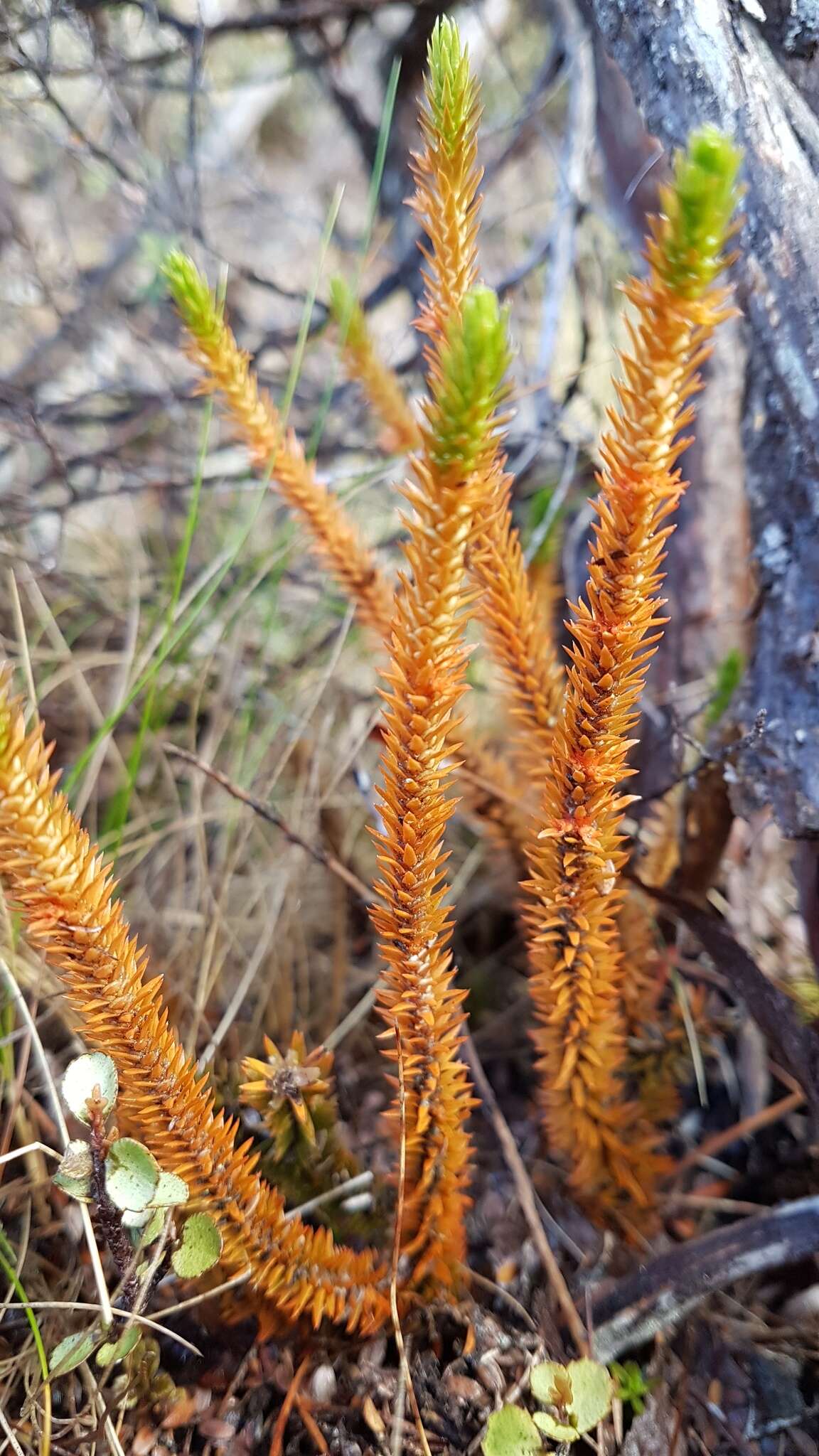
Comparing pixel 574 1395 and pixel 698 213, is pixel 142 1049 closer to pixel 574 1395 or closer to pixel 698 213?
pixel 574 1395

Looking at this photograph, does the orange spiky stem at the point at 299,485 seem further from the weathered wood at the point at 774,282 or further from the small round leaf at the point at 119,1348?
the small round leaf at the point at 119,1348

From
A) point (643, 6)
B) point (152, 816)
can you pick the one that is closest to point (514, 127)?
point (643, 6)

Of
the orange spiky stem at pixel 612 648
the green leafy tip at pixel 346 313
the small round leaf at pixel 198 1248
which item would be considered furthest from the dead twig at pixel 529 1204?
the green leafy tip at pixel 346 313

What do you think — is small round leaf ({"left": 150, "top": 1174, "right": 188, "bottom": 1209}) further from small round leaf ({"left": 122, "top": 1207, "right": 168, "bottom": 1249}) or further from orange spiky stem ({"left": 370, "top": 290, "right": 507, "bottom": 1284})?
orange spiky stem ({"left": 370, "top": 290, "right": 507, "bottom": 1284})

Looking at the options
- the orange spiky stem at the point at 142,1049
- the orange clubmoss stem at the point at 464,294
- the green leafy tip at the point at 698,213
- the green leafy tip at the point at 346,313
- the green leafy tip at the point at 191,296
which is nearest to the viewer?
the green leafy tip at the point at 698,213

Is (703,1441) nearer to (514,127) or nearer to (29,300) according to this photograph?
(514,127)
